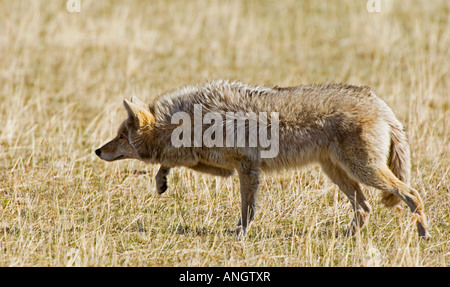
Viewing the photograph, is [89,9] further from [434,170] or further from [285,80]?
[434,170]

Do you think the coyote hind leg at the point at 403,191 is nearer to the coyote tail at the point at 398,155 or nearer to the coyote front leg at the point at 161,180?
the coyote tail at the point at 398,155

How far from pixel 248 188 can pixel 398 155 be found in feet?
5.53

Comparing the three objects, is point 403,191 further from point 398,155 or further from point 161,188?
point 161,188

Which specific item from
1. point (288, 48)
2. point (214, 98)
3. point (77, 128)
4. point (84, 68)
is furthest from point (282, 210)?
point (288, 48)

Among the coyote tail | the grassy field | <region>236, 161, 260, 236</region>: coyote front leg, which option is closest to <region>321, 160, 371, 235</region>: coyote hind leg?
the grassy field

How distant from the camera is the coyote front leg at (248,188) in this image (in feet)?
23.2

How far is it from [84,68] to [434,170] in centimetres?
882

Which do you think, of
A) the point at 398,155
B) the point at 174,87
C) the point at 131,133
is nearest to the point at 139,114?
the point at 131,133

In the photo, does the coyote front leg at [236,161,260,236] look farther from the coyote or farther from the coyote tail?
the coyote tail

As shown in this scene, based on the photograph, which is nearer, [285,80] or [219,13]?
[285,80]

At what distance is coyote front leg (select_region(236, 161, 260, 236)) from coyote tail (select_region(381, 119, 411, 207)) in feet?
4.61

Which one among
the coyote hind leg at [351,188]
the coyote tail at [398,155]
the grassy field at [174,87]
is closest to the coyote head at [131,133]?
the grassy field at [174,87]

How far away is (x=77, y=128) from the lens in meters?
11.2
